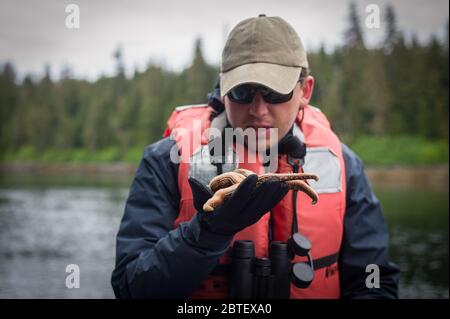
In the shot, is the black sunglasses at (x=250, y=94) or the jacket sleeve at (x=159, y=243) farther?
the black sunglasses at (x=250, y=94)

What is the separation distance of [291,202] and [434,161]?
57656mm

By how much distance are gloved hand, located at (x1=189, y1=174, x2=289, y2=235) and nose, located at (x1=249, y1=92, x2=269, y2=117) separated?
0.69 metres

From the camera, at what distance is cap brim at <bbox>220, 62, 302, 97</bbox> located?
293 cm

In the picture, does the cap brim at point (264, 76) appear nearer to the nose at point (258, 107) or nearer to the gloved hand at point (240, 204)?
the nose at point (258, 107)

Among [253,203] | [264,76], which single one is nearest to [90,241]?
[264,76]

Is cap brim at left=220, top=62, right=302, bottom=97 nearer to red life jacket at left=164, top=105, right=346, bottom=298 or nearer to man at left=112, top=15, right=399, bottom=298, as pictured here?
man at left=112, top=15, right=399, bottom=298

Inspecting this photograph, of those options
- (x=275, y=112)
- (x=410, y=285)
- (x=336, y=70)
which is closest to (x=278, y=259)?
(x=275, y=112)

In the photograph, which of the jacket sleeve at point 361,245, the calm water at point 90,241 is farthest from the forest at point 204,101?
the jacket sleeve at point 361,245

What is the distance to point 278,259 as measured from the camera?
3.07 meters

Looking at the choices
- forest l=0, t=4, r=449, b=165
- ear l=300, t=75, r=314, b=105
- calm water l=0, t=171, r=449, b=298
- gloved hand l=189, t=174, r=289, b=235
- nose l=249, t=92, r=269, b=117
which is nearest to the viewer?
gloved hand l=189, t=174, r=289, b=235

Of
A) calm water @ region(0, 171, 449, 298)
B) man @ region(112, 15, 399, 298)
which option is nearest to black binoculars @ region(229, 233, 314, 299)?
man @ region(112, 15, 399, 298)

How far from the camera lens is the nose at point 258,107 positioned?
304 centimetres

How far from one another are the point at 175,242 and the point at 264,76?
123 centimetres
